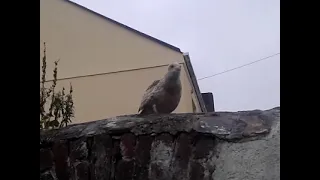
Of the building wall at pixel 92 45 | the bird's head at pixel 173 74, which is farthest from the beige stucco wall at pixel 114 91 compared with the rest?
the bird's head at pixel 173 74

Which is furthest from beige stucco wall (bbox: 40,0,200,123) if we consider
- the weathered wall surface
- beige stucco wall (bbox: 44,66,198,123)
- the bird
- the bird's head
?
the weathered wall surface

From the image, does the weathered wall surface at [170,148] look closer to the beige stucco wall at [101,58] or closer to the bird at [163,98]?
the bird at [163,98]

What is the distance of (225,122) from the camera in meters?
1.62

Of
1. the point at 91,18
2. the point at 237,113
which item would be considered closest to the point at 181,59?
the point at 91,18

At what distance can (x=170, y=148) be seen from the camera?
5.29 ft

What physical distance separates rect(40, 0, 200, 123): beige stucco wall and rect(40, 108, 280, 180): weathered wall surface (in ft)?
17.0

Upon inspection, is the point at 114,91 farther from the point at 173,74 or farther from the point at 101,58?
the point at 173,74

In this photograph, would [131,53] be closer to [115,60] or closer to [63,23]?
[115,60]

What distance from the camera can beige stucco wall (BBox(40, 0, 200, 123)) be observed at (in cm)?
703

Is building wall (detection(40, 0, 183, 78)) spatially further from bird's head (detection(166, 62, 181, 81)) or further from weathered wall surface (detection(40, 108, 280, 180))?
weathered wall surface (detection(40, 108, 280, 180))

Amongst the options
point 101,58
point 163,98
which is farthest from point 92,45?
point 163,98

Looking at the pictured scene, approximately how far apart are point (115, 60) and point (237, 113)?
221 inches

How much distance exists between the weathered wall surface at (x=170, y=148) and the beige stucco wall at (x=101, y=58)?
517cm

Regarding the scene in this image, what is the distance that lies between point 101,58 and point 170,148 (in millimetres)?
5774
